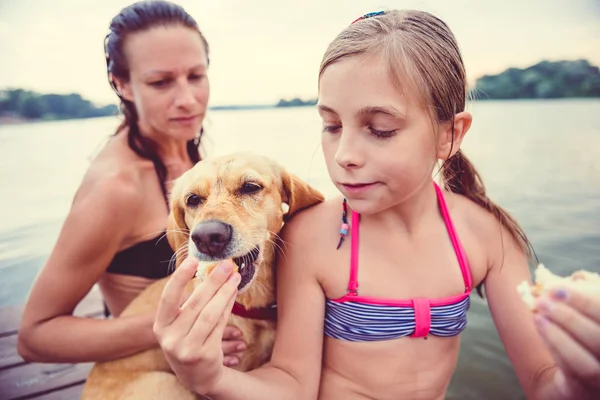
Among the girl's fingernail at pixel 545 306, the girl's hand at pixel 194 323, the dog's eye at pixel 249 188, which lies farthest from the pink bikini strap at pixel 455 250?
the girl's fingernail at pixel 545 306

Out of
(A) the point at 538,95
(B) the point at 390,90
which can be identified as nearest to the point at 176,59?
(B) the point at 390,90

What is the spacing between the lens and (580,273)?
1096mm

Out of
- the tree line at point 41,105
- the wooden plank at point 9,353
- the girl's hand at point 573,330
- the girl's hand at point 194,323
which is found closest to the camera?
the girl's hand at point 573,330

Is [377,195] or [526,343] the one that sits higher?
[377,195]

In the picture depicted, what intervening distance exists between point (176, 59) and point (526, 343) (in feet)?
6.67

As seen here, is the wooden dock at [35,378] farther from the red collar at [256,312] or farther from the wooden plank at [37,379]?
the red collar at [256,312]

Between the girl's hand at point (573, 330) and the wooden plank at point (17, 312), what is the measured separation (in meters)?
3.35

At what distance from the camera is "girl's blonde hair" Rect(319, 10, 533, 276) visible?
1371mm

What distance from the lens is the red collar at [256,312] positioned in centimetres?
192

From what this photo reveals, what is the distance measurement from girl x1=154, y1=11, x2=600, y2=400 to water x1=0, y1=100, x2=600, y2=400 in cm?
80

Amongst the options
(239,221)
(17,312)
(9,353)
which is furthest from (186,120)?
(17,312)

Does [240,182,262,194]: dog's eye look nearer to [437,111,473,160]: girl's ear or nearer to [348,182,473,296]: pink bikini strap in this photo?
[348,182,473,296]: pink bikini strap

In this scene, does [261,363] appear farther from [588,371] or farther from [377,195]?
[588,371]

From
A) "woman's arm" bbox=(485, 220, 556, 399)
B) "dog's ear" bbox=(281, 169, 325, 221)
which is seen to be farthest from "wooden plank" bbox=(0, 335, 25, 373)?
"woman's arm" bbox=(485, 220, 556, 399)
